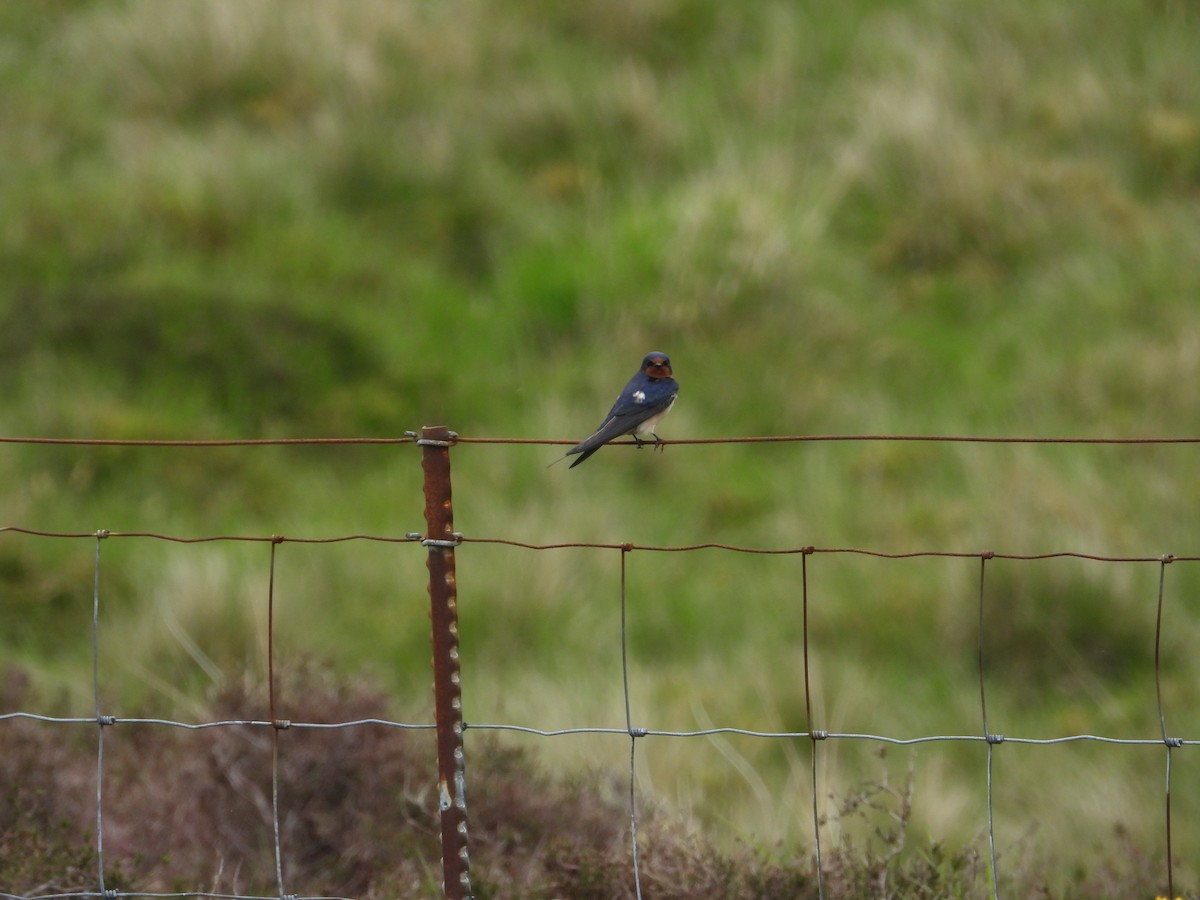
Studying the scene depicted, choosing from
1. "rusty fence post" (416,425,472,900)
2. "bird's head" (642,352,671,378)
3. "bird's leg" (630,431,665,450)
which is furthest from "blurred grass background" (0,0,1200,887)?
"rusty fence post" (416,425,472,900)

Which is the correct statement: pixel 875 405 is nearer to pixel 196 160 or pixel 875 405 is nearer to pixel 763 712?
pixel 763 712

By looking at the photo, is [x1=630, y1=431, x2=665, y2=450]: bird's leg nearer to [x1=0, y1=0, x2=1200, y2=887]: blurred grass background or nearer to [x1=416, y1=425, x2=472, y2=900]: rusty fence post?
[x1=416, y1=425, x2=472, y2=900]: rusty fence post

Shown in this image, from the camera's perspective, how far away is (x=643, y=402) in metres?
4.45

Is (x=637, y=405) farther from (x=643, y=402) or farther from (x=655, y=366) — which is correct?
(x=655, y=366)

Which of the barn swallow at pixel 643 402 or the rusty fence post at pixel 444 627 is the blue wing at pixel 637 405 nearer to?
the barn swallow at pixel 643 402

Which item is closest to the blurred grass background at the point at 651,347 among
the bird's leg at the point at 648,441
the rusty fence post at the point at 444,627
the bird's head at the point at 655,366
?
the bird's leg at the point at 648,441

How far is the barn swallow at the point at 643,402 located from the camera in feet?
14.2

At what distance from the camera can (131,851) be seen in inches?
193

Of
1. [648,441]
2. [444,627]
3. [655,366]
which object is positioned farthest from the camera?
[655,366]

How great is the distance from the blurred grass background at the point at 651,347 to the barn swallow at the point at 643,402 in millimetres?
1349

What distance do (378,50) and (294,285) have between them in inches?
136

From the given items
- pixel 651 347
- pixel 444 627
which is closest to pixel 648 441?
pixel 444 627

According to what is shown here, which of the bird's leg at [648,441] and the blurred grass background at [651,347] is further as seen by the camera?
the blurred grass background at [651,347]

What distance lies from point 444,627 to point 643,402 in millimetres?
1269
